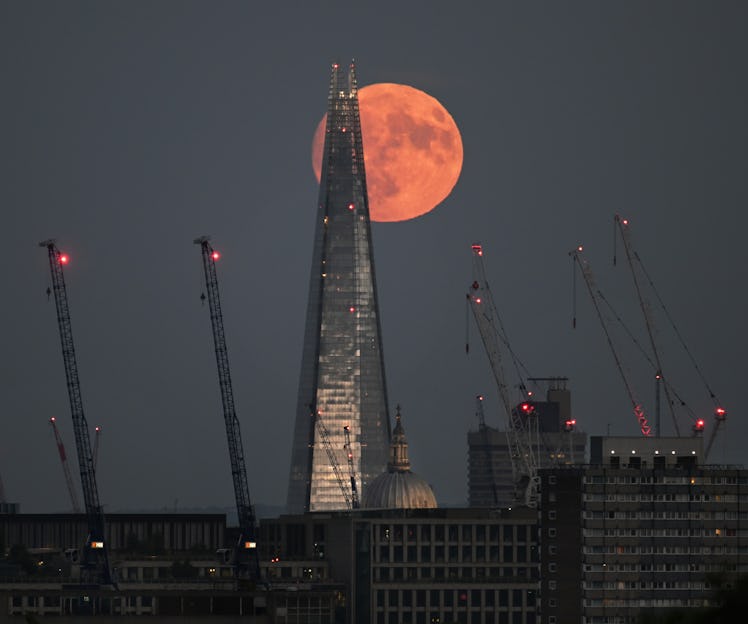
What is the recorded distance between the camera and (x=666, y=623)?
121562 millimetres

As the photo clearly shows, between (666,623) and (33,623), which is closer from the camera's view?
(666,623)

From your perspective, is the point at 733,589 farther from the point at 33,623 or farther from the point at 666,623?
the point at 33,623

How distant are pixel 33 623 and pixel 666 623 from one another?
65790 mm

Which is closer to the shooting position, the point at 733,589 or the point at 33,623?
the point at 733,589

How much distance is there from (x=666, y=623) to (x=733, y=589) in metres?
5.46

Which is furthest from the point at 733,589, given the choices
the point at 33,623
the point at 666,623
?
the point at 33,623

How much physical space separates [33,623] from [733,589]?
Result: 233 ft

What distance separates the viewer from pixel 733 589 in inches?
4616
